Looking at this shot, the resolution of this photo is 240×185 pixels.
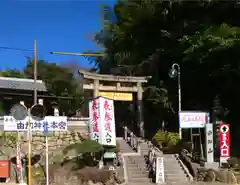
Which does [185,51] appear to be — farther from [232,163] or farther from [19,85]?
[19,85]

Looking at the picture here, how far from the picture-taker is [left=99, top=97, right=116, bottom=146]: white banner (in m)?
20.3

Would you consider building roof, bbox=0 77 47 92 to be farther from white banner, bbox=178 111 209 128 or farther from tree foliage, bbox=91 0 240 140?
white banner, bbox=178 111 209 128

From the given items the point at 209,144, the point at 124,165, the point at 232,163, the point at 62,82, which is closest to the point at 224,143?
the point at 209,144

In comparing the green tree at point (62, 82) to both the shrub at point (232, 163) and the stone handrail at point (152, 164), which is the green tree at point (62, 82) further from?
the shrub at point (232, 163)

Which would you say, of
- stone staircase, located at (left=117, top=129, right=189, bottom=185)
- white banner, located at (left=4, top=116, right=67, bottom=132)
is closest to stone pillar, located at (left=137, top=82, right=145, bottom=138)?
stone staircase, located at (left=117, top=129, right=189, bottom=185)

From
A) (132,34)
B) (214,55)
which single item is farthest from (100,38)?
(214,55)

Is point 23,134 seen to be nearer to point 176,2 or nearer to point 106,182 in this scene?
point 106,182

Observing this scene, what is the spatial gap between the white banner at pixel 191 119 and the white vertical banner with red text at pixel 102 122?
4229mm

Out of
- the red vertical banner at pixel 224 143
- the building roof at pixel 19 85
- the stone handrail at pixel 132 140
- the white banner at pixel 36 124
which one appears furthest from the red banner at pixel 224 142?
the building roof at pixel 19 85

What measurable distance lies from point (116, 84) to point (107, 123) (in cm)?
767

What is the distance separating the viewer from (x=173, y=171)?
20.4 metres

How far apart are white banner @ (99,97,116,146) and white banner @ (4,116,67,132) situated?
2173mm

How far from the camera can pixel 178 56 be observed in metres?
31.2

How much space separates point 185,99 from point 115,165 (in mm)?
13719
